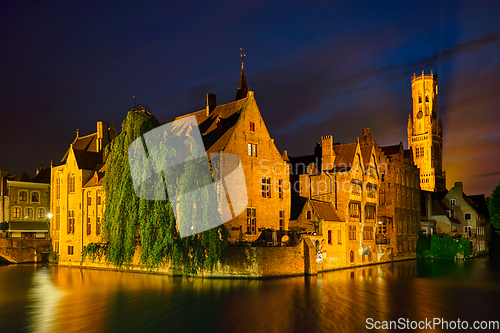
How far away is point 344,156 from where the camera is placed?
4850 cm

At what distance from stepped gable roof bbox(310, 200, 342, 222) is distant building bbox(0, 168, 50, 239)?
3781cm

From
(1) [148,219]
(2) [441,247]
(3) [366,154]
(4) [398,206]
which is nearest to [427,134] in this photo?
(2) [441,247]

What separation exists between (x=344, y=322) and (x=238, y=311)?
5632 mm

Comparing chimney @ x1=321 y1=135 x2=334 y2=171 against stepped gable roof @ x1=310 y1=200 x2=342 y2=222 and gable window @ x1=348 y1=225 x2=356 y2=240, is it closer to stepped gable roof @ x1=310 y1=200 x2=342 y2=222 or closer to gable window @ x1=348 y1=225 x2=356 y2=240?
stepped gable roof @ x1=310 y1=200 x2=342 y2=222

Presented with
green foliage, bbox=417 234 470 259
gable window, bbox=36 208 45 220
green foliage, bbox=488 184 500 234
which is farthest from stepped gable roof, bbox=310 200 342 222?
gable window, bbox=36 208 45 220

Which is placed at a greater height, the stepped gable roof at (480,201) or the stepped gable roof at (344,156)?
the stepped gable roof at (344,156)

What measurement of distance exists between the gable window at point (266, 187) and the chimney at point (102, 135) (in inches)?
980

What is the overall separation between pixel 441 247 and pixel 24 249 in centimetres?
5387

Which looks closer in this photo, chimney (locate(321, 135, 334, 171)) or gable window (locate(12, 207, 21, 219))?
chimney (locate(321, 135, 334, 171))

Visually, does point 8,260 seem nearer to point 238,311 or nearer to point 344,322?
point 238,311

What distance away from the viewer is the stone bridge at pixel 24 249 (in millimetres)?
54219

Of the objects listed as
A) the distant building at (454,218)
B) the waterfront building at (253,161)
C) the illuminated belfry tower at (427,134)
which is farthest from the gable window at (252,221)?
the illuminated belfry tower at (427,134)

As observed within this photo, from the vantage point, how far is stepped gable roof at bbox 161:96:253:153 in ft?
137

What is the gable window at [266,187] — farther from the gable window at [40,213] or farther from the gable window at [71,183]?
the gable window at [40,213]
